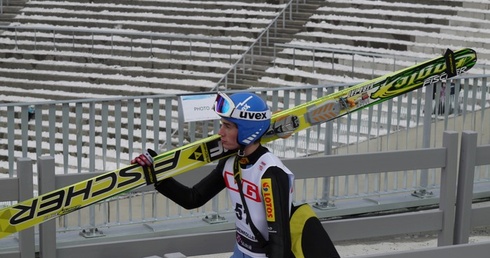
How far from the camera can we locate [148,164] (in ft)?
17.8

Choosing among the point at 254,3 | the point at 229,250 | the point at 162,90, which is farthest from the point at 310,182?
the point at 254,3

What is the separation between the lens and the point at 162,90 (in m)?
20.4

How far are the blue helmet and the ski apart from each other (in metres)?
0.37

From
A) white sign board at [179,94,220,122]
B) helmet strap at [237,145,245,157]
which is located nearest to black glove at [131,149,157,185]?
helmet strap at [237,145,245,157]

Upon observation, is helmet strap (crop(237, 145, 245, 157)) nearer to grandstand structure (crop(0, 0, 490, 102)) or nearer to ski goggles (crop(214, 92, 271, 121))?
ski goggles (crop(214, 92, 271, 121))

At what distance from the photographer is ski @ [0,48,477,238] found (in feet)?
17.7

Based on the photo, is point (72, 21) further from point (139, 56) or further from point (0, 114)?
point (0, 114)

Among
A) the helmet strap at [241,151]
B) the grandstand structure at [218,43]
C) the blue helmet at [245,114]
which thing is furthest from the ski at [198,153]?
the grandstand structure at [218,43]

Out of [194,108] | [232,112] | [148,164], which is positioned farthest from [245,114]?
[194,108]

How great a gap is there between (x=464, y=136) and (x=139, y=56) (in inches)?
617

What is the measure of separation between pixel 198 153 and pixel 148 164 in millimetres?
376

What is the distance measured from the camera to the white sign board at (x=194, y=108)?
316 inches

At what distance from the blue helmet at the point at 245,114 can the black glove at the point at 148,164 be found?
1.61 ft

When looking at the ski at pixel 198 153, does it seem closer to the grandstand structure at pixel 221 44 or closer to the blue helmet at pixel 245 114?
the blue helmet at pixel 245 114
